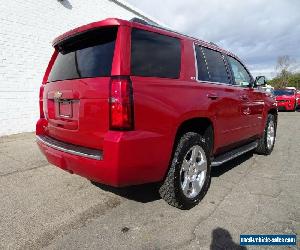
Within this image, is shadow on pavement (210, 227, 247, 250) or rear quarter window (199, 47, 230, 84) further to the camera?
rear quarter window (199, 47, 230, 84)

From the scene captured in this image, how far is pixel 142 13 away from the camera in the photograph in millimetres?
13609

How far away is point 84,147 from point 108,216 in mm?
846

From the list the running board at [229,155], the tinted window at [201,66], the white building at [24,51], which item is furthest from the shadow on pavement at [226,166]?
the white building at [24,51]

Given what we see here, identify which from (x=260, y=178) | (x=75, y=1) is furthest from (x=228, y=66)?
(x=75, y=1)

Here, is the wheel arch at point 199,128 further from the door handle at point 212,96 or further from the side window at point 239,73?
the side window at point 239,73

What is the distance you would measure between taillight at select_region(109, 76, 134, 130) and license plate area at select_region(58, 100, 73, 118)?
0.64 meters

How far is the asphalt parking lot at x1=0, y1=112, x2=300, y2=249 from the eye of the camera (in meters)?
2.80

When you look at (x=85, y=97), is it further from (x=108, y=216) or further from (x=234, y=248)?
(x=234, y=248)

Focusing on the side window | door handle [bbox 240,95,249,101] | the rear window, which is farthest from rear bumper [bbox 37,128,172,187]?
the side window

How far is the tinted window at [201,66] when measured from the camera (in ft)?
12.1

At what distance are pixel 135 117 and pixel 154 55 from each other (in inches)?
30.0

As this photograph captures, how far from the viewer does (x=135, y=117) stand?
8.71ft

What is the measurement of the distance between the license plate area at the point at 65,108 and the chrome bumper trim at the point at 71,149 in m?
0.32

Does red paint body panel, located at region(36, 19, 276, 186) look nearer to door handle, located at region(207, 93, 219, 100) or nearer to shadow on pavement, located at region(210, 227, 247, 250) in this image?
door handle, located at region(207, 93, 219, 100)
